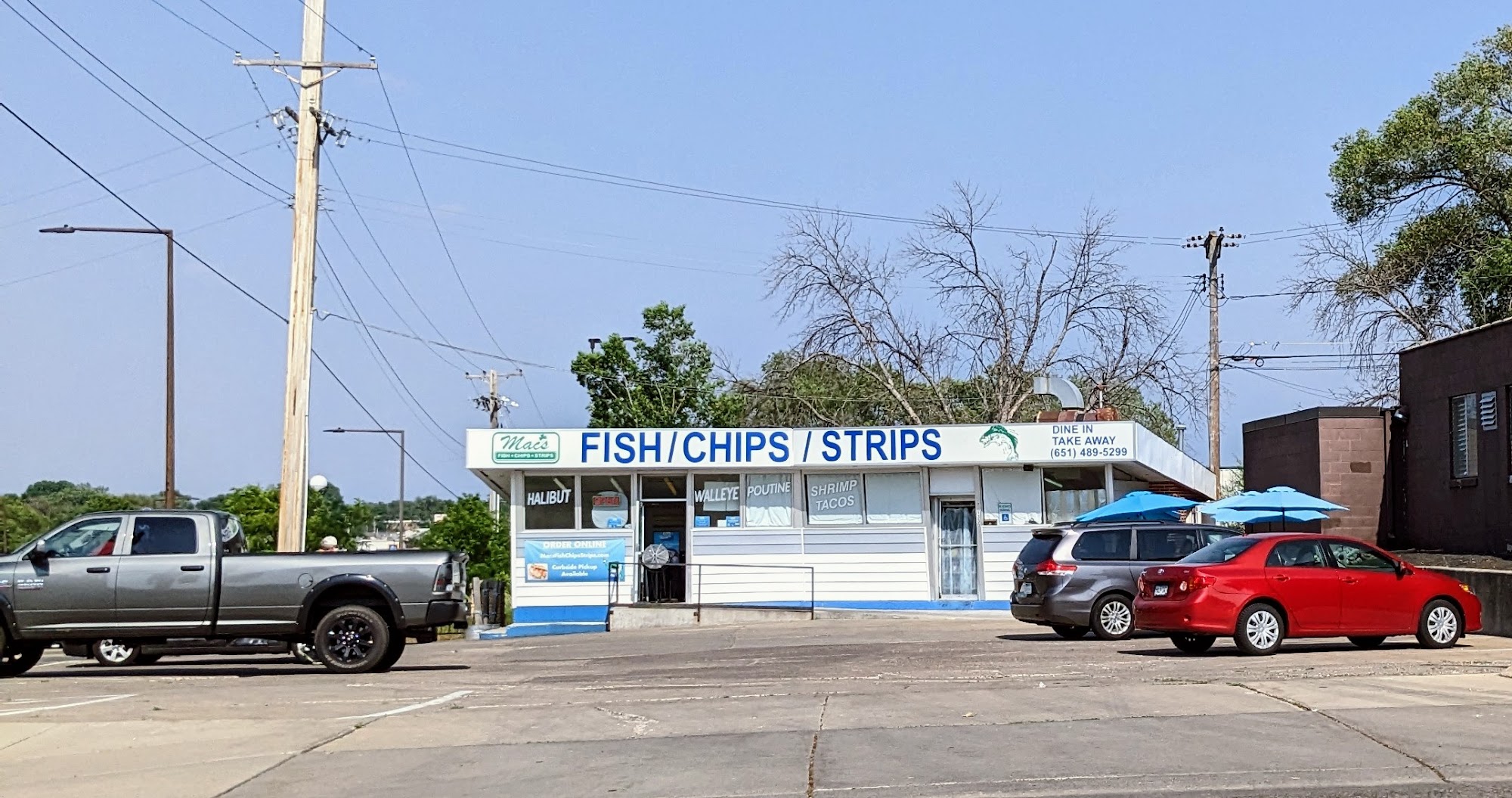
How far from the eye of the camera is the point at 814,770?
9.39 metres

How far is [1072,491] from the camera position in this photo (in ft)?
104

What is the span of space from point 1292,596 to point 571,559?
17.1 m

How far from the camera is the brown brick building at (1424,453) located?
24969 millimetres

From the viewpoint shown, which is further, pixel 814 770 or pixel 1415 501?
pixel 1415 501

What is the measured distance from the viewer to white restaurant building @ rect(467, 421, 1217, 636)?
1209 inches

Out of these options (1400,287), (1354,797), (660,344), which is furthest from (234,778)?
(660,344)

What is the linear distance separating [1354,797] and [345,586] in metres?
12.2

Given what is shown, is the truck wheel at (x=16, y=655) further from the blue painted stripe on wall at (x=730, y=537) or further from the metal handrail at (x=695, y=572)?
the blue painted stripe on wall at (x=730, y=537)

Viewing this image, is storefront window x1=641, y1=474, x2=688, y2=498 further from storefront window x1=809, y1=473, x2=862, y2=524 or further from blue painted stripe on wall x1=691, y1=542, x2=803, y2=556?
storefront window x1=809, y1=473, x2=862, y2=524

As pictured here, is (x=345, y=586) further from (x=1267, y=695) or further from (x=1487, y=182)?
(x=1487, y=182)

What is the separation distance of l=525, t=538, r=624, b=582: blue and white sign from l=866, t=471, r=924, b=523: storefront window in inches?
203

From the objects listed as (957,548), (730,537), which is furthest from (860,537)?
(730,537)

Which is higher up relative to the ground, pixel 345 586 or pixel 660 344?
pixel 660 344

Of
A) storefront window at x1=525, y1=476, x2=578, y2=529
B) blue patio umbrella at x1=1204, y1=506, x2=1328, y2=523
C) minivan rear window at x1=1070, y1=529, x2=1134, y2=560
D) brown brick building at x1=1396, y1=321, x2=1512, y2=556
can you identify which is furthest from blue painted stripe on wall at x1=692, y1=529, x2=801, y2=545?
brown brick building at x1=1396, y1=321, x2=1512, y2=556
